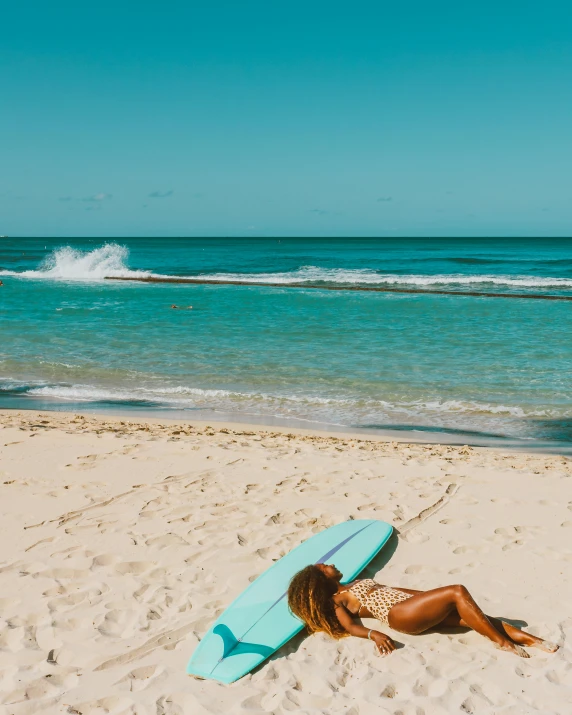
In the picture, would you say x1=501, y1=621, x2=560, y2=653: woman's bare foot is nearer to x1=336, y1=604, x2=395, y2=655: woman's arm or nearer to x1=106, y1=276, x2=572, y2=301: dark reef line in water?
x1=336, y1=604, x2=395, y2=655: woman's arm

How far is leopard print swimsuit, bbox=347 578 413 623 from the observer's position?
14.3 feet

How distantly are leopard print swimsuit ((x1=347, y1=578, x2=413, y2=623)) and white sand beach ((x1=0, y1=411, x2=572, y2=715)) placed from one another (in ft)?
0.67

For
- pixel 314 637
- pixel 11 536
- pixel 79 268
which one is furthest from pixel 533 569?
pixel 79 268

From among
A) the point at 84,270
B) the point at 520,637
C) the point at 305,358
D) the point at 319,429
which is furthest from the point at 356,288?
the point at 520,637

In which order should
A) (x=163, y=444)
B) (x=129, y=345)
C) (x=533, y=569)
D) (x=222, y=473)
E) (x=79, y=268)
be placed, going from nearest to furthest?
(x=533, y=569) < (x=222, y=473) < (x=163, y=444) < (x=129, y=345) < (x=79, y=268)

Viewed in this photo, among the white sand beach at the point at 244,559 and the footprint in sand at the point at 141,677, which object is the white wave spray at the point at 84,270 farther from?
the footprint in sand at the point at 141,677

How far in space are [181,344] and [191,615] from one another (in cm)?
1196

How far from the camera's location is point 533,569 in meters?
5.04

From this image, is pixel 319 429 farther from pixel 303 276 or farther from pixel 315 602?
pixel 303 276

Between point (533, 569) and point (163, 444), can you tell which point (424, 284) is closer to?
point (163, 444)

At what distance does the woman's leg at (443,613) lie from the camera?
408cm

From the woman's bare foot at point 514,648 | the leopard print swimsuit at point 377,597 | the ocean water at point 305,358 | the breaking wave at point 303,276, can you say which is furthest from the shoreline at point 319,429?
the breaking wave at point 303,276

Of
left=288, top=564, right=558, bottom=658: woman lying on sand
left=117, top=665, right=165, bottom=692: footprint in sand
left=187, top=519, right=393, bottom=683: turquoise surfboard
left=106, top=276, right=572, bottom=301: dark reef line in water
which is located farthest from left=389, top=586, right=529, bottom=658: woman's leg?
left=106, top=276, right=572, bottom=301: dark reef line in water

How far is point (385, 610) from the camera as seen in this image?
14.3 ft
